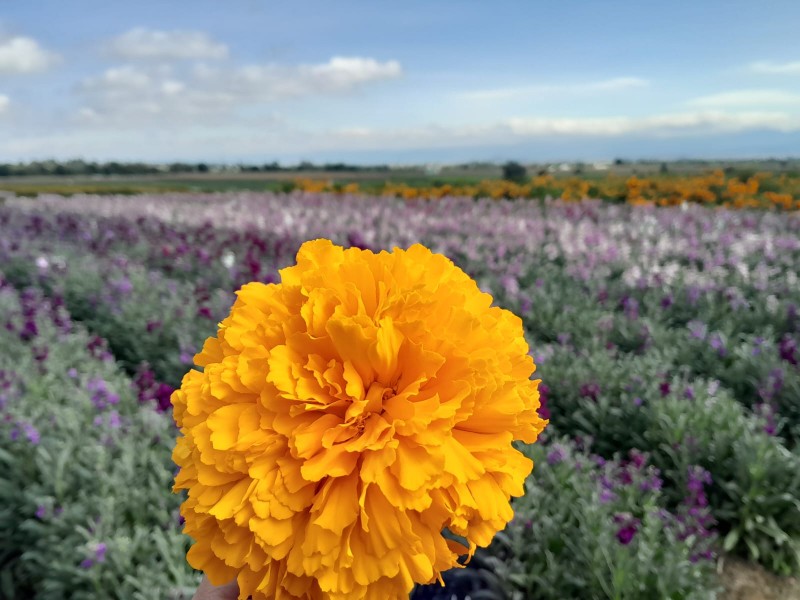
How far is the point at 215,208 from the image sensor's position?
1098 cm

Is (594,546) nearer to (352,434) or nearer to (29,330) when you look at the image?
(352,434)

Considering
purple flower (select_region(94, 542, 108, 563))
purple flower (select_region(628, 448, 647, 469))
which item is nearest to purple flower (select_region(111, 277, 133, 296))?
purple flower (select_region(94, 542, 108, 563))

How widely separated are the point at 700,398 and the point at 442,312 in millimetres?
2990

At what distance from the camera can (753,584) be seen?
118 inches

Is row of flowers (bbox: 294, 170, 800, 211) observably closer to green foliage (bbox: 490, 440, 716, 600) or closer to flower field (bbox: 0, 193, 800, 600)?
flower field (bbox: 0, 193, 800, 600)

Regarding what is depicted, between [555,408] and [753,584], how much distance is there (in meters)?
1.41

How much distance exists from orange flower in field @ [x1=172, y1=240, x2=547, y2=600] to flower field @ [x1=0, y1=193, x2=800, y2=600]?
52.6 inches

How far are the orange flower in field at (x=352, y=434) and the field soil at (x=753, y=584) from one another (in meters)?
2.47

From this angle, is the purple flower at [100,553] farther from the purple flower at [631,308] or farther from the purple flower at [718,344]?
the purple flower at [631,308]

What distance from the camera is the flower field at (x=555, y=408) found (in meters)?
2.61

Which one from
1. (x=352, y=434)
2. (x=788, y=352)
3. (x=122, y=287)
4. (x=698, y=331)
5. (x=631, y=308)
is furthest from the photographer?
(x=122, y=287)

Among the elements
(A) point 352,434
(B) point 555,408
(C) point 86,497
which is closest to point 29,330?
(C) point 86,497

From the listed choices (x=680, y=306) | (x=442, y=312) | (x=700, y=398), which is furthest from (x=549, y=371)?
(x=442, y=312)

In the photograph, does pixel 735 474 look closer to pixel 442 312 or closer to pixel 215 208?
pixel 442 312
